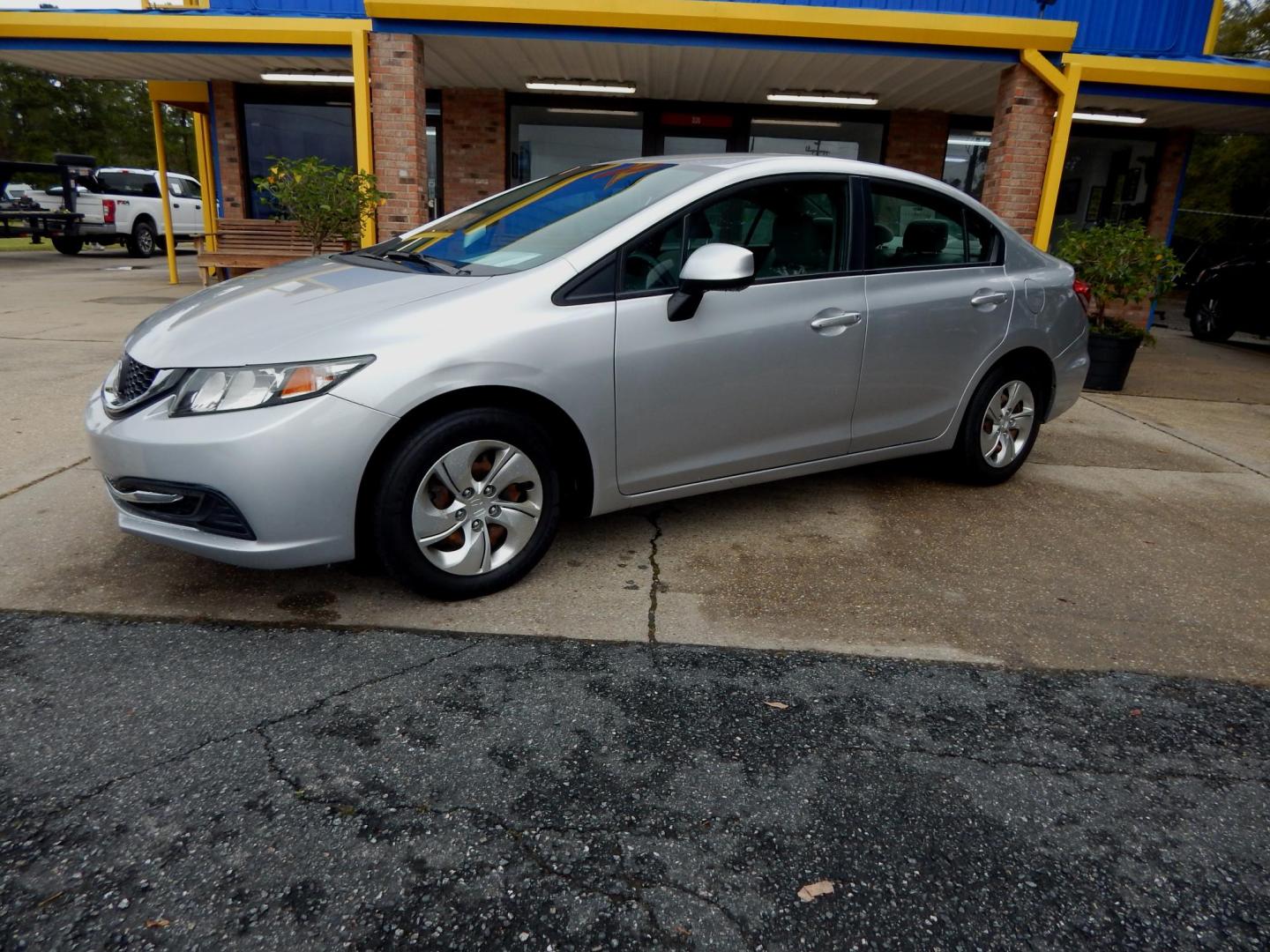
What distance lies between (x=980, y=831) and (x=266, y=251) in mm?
10599

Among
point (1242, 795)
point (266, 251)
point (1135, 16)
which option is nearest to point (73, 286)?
point (266, 251)

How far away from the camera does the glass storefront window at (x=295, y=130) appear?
42.4ft

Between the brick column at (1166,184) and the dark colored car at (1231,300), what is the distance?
2.97ft

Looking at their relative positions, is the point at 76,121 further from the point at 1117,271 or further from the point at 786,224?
the point at 786,224

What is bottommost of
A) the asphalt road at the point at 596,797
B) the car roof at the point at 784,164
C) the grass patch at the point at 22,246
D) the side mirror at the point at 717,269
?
the grass patch at the point at 22,246

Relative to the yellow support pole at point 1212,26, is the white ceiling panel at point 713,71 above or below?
below

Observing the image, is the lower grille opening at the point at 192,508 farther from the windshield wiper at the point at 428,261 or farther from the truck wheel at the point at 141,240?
the truck wheel at the point at 141,240

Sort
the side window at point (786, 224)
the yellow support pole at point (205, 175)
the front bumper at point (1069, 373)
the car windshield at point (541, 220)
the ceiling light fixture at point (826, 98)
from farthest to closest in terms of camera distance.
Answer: the yellow support pole at point (205, 175) → the ceiling light fixture at point (826, 98) → the front bumper at point (1069, 373) → the side window at point (786, 224) → the car windshield at point (541, 220)

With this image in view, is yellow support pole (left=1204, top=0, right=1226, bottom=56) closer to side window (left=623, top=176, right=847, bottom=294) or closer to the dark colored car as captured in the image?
A: the dark colored car

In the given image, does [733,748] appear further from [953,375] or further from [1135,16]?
[1135,16]

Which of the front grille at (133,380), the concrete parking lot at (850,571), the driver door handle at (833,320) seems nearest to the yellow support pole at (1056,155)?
the concrete parking lot at (850,571)

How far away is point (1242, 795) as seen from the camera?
7.91 ft

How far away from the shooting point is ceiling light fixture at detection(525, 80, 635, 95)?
37.2 feet

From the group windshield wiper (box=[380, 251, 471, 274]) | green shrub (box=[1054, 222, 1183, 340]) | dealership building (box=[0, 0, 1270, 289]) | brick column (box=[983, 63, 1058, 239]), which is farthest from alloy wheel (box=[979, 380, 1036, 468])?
brick column (box=[983, 63, 1058, 239])
